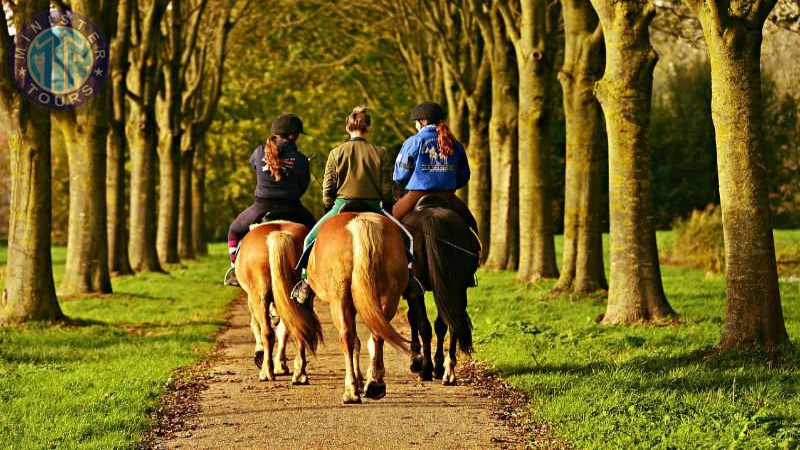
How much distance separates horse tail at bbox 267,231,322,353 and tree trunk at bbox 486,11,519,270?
1435cm

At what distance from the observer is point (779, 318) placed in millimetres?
11141

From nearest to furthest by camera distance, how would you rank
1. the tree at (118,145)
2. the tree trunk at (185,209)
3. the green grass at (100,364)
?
the green grass at (100,364), the tree at (118,145), the tree trunk at (185,209)

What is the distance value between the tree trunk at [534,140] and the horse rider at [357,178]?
34.9 ft

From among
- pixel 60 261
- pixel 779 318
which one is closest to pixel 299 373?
pixel 779 318

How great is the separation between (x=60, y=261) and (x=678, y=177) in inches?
1147

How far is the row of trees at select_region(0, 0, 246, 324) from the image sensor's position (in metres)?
15.4

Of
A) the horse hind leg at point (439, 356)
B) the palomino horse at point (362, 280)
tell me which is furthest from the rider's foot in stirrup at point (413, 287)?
the horse hind leg at point (439, 356)

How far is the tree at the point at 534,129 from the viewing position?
68.0 feet

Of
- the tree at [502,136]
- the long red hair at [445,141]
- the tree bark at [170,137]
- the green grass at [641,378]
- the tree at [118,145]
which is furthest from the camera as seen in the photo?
the tree bark at [170,137]

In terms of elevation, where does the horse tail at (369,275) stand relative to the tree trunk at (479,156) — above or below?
below

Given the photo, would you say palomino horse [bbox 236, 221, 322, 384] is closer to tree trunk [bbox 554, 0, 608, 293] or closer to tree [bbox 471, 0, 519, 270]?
tree trunk [bbox 554, 0, 608, 293]

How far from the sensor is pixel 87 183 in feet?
64.6

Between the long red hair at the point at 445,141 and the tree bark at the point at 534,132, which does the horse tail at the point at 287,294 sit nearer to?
the long red hair at the point at 445,141

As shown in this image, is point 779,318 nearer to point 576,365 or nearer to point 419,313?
point 576,365
